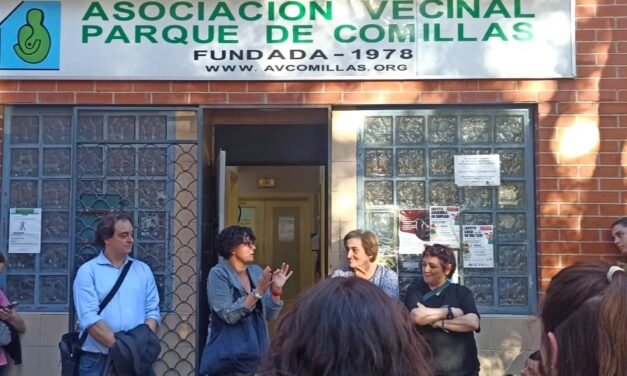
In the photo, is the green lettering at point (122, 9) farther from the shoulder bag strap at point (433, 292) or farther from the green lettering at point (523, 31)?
the shoulder bag strap at point (433, 292)

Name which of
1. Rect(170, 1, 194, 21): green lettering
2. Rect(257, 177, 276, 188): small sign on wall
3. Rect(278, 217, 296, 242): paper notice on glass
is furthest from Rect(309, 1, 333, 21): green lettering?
Rect(278, 217, 296, 242): paper notice on glass

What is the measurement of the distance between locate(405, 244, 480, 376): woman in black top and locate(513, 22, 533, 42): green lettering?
195cm

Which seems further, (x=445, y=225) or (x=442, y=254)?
(x=445, y=225)

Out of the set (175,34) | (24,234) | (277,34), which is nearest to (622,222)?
(277,34)

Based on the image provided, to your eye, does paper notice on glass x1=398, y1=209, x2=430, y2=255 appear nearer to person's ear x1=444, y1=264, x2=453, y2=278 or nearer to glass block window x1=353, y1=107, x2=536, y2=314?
glass block window x1=353, y1=107, x2=536, y2=314

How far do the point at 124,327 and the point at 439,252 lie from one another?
6.93ft

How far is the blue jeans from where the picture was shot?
431cm

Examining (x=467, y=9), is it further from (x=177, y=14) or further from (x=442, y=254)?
(x=177, y=14)

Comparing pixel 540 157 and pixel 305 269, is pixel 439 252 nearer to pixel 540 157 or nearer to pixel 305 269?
pixel 540 157

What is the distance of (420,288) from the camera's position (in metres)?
4.70

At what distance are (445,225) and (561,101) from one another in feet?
4.36

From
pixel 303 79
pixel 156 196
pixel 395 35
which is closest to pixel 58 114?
pixel 156 196

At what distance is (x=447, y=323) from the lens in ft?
14.4

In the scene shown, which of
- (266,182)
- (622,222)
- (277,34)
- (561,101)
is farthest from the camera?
(266,182)
